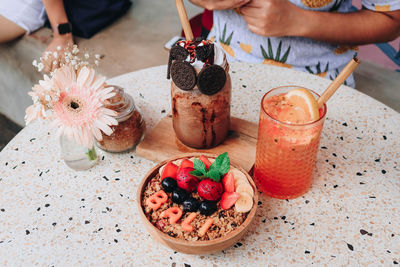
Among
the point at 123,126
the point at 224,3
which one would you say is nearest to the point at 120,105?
the point at 123,126

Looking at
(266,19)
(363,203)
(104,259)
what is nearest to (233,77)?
(266,19)

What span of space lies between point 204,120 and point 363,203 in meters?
0.43

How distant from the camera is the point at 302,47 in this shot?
1.32m

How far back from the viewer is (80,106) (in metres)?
0.81

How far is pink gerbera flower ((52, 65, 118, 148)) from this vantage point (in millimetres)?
797

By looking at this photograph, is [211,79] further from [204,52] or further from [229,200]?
[229,200]

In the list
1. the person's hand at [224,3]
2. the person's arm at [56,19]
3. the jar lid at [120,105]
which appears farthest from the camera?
the person's arm at [56,19]

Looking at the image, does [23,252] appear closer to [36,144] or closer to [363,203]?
[36,144]

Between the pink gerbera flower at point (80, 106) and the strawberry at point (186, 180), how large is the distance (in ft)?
0.64

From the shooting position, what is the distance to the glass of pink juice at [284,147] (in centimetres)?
75

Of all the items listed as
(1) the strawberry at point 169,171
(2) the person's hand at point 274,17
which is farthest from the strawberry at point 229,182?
(2) the person's hand at point 274,17

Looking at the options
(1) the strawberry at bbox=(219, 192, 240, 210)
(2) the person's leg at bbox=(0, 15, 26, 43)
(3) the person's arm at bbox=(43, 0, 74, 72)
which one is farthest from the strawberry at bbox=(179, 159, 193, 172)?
(2) the person's leg at bbox=(0, 15, 26, 43)

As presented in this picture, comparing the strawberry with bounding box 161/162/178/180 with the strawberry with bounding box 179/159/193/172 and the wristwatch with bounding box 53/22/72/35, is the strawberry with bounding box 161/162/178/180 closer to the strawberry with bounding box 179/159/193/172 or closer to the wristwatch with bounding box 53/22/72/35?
the strawberry with bounding box 179/159/193/172

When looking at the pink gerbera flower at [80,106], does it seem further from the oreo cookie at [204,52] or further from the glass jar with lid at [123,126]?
the oreo cookie at [204,52]
